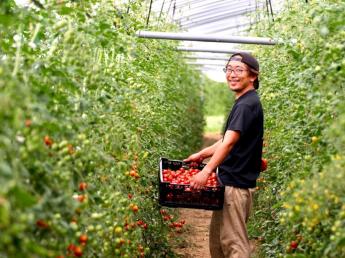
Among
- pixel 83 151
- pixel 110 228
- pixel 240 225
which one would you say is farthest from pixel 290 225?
pixel 83 151

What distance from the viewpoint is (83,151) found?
3.01 m

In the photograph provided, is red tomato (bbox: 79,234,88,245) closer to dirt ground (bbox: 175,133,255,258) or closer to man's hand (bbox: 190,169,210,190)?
man's hand (bbox: 190,169,210,190)

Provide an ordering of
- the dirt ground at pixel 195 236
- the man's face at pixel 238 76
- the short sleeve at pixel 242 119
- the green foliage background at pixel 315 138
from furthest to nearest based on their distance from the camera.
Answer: the dirt ground at pixel 195 236 → the man's face at pixel 238 76 → the short sleeve at pixel 242 119 → the green foliage background at pixel 315 138

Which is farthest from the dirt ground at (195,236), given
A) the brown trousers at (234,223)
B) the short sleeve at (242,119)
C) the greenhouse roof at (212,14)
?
the greenhouse roof at (212,14)

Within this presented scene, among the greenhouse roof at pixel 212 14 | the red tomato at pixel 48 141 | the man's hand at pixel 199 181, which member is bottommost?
the man's hand at pixel 199 181

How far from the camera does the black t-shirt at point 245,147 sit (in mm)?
4453

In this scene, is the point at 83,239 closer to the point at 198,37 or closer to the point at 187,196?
the point at 187,196

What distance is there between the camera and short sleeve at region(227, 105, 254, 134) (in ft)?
14.4

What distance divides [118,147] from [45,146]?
75cm

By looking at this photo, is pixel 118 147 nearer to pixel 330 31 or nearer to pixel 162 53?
pixel 330 31

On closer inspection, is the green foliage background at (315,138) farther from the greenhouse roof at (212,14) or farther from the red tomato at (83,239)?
the greenhouse roof at (212,14)

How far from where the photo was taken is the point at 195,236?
7102 mm

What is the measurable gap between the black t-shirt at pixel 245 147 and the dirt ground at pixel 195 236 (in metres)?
1.19

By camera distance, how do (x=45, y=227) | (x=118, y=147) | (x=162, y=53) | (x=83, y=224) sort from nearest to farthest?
(x=45, y=227) → (x=83, y=224) → (x=118, y=147) → (x=162, y=53)
